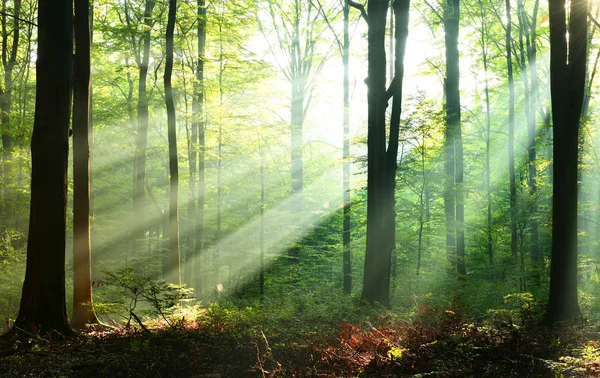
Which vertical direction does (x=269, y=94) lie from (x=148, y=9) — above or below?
below

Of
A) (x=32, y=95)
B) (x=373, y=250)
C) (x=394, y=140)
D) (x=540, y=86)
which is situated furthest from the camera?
(x=540, y=86)

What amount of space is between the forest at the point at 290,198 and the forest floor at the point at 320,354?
1.4 inches

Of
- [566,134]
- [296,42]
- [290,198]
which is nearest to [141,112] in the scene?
[290,198]

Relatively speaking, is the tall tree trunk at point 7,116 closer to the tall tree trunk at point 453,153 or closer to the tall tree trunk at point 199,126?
the tall tree trunk at point 199,126

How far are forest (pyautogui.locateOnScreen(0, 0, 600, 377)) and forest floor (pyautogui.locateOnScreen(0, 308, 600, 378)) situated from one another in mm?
36

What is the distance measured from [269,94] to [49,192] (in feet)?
48.1

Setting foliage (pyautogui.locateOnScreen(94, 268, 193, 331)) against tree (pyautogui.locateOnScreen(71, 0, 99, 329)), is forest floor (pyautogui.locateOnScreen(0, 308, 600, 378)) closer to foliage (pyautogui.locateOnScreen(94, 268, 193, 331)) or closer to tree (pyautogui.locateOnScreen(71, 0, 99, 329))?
foliage (pyautogui.locateOnScreen(94, 268, 193, 331))

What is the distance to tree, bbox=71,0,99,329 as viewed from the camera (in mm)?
8555

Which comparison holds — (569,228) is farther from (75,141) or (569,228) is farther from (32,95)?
(32,95)

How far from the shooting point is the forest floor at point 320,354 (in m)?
4.93

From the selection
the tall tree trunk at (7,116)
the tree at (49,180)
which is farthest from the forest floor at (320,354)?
the tall tree trunk at (7,116)

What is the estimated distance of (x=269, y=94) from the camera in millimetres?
20578

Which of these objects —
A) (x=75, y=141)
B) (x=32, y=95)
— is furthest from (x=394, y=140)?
(x=32, y=95)

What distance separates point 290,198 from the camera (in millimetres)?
20562
